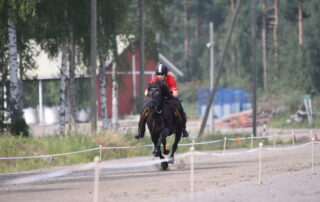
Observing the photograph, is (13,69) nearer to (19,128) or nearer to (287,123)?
(19,128)

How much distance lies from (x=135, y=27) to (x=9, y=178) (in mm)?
23905

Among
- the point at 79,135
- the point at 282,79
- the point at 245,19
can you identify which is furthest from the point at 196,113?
the point at 79,135

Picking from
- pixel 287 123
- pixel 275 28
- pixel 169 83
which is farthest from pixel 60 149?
pixel 275 28

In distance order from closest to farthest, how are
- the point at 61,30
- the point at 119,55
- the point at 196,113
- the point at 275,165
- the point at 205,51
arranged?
1. the point at 275,165
2. the point at 61,30
3. the point at 119,55
4. the point at 196,113
5. the point at 205,51

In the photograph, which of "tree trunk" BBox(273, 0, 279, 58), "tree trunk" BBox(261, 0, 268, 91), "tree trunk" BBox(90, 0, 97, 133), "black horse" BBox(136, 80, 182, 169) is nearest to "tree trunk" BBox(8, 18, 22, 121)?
"tree trunk" BBox(90, 0, 97, 133)

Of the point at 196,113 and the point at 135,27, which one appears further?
the point at 196,113

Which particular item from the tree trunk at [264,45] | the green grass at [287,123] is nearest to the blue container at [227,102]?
the green grass at [287,123]

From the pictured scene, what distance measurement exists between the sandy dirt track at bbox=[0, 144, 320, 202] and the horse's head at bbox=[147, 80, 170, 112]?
175 centimetres

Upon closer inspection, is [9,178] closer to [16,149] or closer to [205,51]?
[16,149]

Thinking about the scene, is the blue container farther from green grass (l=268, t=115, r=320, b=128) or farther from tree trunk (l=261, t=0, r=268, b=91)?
tree trunk (l=261, t=0, r=268, b=91)

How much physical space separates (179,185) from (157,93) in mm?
3805

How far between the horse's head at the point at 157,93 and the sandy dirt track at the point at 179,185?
175 cm

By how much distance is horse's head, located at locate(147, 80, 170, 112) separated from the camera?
2046cm

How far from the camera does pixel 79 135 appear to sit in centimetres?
2969
